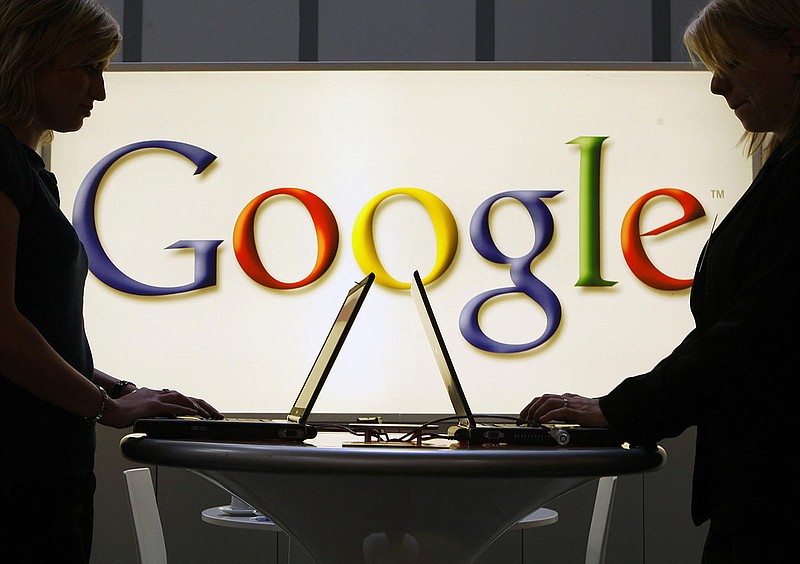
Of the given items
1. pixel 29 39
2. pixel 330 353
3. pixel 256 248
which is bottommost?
pixel 330 353

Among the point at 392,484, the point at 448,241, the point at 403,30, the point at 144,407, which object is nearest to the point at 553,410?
the point at 392,484

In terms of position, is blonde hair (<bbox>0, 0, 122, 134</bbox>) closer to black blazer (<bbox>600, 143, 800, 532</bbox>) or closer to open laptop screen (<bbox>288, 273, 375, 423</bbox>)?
open laptop screen (<bbox>288, 273, 375, 423</bbox>)

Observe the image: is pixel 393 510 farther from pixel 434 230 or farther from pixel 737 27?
pixel 434 230

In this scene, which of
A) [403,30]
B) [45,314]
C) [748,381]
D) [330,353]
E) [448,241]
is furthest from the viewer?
[403,30]

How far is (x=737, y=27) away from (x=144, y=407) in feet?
4.39

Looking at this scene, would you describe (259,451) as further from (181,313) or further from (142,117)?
(142,117)

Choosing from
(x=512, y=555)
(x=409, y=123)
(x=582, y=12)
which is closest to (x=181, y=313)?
(x=409, y=123)

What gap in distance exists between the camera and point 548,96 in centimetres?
496

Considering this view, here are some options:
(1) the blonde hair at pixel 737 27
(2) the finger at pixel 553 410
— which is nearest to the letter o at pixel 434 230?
(1) the blonde hair at pixel 737 27

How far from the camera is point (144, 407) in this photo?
1712 mm

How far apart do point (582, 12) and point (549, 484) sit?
432 cm

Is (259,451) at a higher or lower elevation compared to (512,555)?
higher

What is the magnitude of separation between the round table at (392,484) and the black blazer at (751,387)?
0.10 m

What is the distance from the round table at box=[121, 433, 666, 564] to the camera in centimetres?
140
